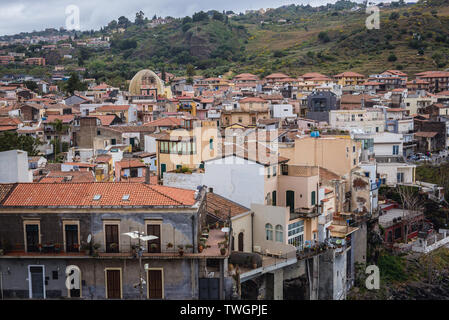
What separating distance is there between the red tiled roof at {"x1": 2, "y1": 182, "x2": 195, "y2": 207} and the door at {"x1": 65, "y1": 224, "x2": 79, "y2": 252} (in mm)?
483

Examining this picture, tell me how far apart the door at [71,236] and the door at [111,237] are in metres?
0.66

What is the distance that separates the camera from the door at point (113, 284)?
12367 millimetres

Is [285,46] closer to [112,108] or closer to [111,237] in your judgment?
[112,108]

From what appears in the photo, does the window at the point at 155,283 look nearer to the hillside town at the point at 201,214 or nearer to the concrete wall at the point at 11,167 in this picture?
the hillside town at the point at 201,214

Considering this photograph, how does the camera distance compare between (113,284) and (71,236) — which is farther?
(71,236)

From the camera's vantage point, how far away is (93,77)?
74.8 meters

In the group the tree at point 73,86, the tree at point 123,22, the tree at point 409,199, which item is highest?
the tree at point 123,22

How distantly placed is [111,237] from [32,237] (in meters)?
1.70

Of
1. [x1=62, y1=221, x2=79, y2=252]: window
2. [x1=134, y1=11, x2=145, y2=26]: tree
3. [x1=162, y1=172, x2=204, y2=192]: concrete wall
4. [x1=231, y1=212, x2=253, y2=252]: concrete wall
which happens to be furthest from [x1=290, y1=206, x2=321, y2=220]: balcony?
[x1=134, y1=11, x2=145, y2=26]: tree

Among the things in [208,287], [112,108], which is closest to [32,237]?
[208,287]

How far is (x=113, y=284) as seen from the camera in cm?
1241

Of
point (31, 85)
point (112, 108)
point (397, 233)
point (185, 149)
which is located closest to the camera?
point (185, 149)

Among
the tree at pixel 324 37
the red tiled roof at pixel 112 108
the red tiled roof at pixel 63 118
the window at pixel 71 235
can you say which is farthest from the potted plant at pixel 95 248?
the tree at pixel 324 37
